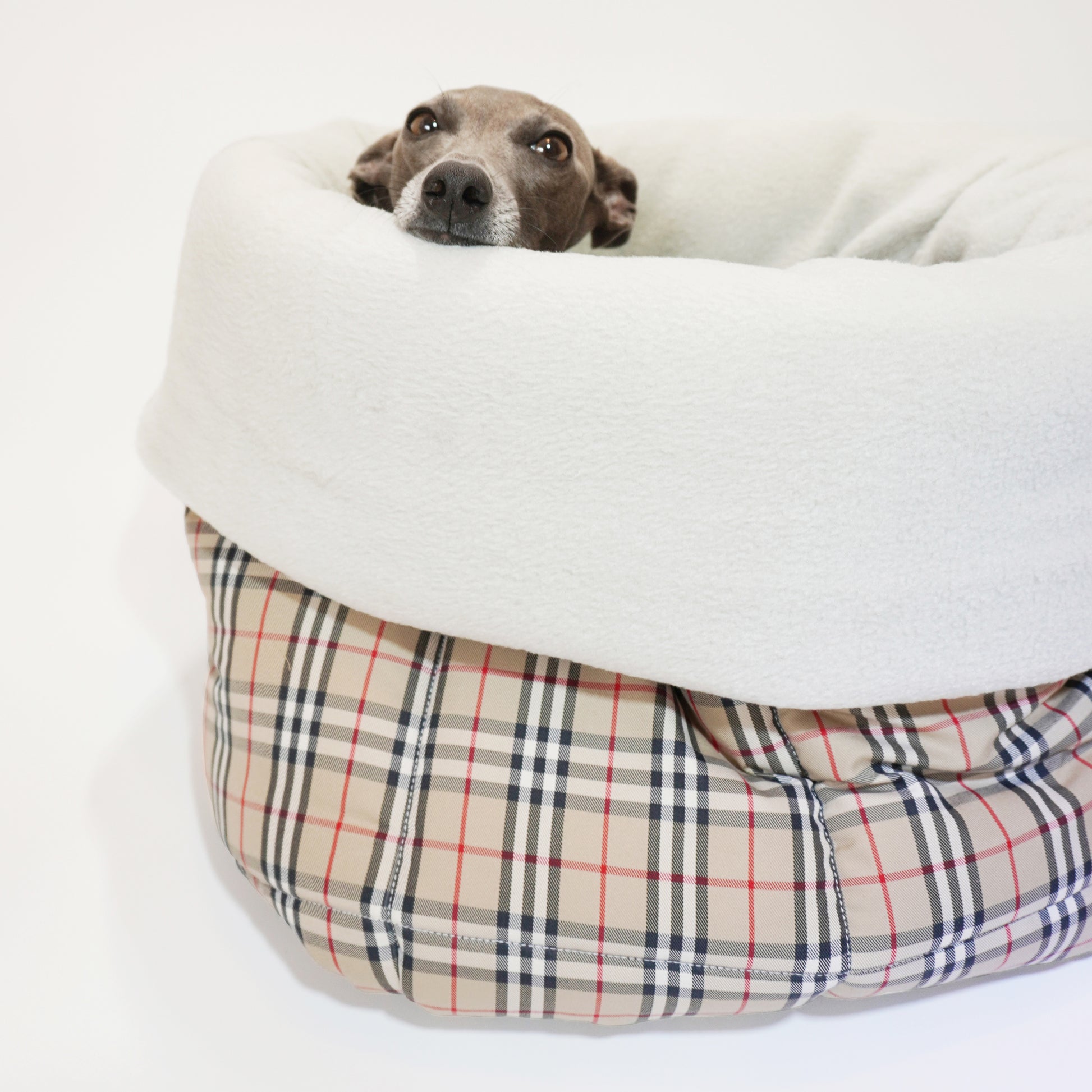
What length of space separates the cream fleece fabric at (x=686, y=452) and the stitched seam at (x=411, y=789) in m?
0.09

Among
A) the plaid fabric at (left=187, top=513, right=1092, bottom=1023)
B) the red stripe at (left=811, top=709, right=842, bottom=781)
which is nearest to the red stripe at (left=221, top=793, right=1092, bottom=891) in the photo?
the plaid fabric at (left=187, top=513, right=1092, bottom=1023)

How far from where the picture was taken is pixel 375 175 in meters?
1.50

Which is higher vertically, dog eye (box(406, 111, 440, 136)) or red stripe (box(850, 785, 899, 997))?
dog eye (box(406, 111, 440, 136))

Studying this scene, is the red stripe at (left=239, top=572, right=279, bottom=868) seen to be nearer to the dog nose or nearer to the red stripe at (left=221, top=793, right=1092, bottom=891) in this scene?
the red stripe at (left=221, top=793, right=1092, bottom=891)

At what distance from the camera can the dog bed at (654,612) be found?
3.13 ft

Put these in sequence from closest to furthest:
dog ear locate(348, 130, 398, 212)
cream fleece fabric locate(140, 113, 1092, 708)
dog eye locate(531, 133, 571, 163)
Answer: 1. cream fleece fabric locate(140, 113, 1092, 708)
2. dog eye locate(531, 133, 571, 163)
3. dog ear locate(348, 130, 398, 212)

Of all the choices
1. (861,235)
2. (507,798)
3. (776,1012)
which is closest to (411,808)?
(507,798)

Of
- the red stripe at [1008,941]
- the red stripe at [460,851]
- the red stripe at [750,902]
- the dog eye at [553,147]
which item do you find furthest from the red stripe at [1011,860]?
the dog eye at [553,147]

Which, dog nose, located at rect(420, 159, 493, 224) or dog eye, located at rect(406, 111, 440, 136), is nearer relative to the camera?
dog nose, located at rect(420, 159, 493, 224)

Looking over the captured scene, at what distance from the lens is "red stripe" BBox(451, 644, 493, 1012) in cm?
102

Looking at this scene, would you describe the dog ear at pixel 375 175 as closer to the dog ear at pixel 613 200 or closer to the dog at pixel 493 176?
the dog at pixel 493 176

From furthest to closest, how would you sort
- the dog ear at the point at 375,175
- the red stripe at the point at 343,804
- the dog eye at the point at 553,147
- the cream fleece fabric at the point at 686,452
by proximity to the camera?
the dog ear at the point at 375,175 → the dog eye at the point at 553,147 → the red stripe at the point at 343,804 → the cream fleece fabric at the point at 686,452

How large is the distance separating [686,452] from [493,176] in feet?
1.45

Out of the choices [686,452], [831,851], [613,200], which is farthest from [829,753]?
[613,200]
